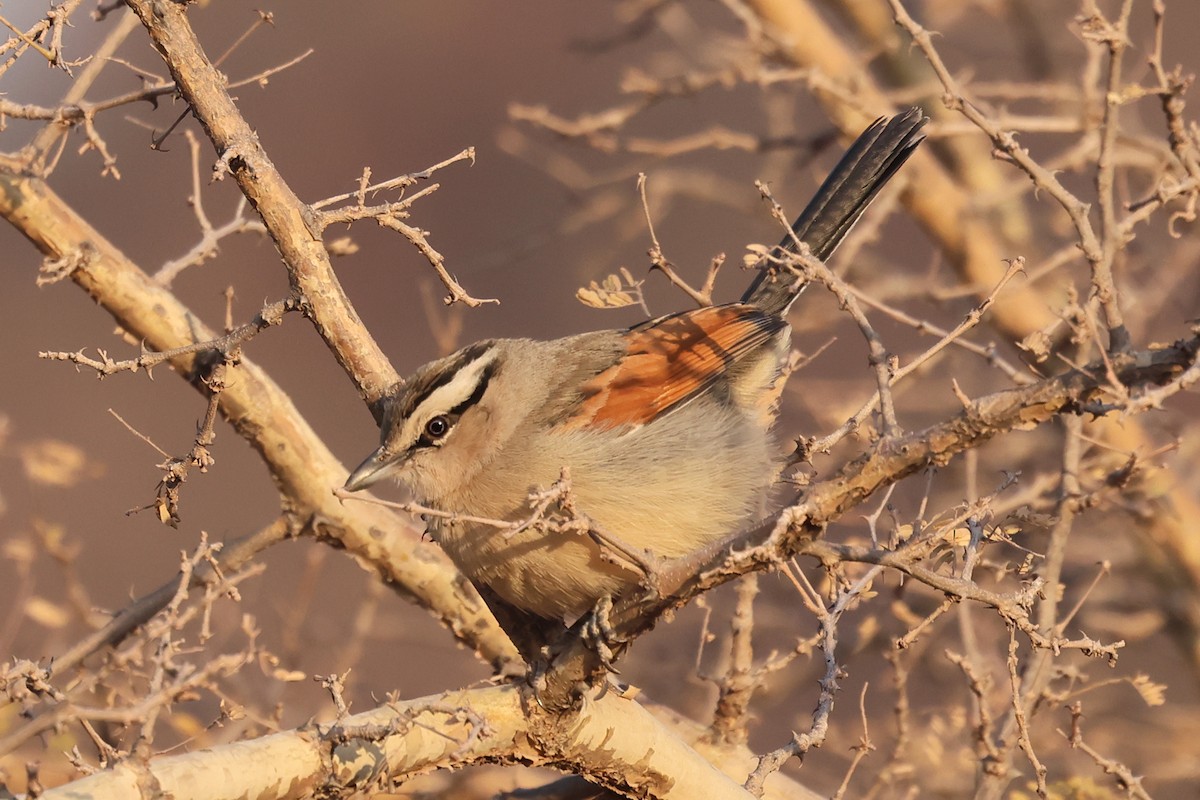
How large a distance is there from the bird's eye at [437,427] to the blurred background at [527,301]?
0.85m

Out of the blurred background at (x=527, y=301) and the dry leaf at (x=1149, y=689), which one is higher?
the blurred background at (x=527, y=301)

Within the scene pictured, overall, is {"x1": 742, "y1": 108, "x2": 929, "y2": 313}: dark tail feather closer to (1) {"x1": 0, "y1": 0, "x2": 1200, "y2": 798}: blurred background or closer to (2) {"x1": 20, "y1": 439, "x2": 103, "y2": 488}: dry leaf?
(1) {"x1": 0, "y1": 0, "x2": 1200, "y2": 798}: blurred background

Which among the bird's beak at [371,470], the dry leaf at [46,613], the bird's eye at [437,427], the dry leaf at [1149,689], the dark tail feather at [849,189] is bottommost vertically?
the dry leaf at [1149,689]

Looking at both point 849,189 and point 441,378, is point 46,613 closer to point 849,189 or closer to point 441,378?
point 441,378

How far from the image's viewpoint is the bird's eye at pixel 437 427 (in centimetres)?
467

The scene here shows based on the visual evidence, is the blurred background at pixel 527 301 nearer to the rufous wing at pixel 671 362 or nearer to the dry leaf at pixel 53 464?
the dry leaf at pixel 53 464

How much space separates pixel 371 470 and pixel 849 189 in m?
2.77

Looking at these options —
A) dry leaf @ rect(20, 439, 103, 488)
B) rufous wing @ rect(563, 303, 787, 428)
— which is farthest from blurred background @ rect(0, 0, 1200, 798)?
rufous wing @ rect(563, 303, 787, 428)

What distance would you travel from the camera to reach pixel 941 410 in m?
7.04

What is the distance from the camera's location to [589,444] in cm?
470

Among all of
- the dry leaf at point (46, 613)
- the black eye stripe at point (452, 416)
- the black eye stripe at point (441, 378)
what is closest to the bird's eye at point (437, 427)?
the black eye stripe at point (452, 416)

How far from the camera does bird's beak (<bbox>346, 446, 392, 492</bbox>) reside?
4.62 metres

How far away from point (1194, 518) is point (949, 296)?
1.63 m

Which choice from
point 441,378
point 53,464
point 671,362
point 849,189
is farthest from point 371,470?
point 849,189
